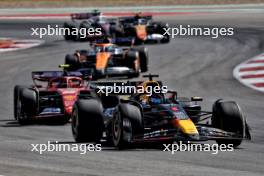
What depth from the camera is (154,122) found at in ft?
48.7

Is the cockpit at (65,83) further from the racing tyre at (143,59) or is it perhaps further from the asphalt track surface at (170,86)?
the racing tyre at (143,59)

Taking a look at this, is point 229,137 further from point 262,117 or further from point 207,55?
point 207,55

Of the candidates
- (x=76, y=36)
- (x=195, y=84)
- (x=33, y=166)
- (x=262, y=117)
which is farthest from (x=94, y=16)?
(x=33, y=166)

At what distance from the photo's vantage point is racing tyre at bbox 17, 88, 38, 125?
18.9m

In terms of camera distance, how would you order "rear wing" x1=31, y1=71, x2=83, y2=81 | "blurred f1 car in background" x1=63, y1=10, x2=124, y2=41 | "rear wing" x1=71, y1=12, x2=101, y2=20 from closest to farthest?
"rear wing" x1=31, y1=71, x2=83, y2=81
"rear wing" x1=71, y1=12, x2=101, y2=20
"blurred f1 car in background" x1=63, y1=10, x2=124, y2=41

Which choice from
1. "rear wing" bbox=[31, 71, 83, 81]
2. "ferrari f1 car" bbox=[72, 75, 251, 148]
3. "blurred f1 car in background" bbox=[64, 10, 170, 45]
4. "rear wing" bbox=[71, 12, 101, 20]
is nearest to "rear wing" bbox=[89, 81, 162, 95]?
"ferrari f1 car" bbox=[72, 75, 251, 148]

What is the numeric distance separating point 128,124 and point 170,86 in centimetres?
1200

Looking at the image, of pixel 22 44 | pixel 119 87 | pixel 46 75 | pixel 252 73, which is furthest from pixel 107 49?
pixel 119 87

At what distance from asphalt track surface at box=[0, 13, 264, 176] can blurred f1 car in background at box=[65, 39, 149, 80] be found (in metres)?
1.11

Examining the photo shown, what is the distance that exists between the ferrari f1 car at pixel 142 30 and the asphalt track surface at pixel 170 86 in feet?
2.24

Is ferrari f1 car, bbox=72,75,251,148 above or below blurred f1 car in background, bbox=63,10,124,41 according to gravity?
above

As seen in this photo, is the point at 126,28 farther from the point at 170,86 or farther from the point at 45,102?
the point at 45,102

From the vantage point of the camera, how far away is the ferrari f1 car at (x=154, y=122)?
559 inches

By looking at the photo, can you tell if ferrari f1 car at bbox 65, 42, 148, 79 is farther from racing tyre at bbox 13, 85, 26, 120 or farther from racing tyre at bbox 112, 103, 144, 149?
racing tyre at bbox 112, 103, 144, 149
